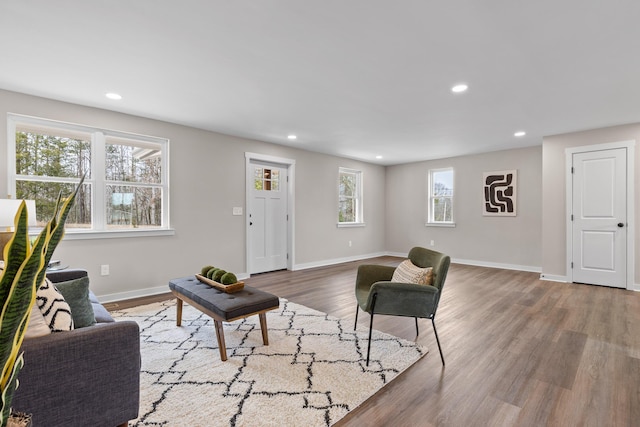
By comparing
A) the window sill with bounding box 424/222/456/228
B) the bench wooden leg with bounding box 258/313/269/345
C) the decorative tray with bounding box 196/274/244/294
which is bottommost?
the bench wooden leg with bounding box 258/313/269/345

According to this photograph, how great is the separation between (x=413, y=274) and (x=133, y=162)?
12.0 feet

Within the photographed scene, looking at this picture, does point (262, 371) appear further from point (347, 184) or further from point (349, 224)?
point (347, 184)

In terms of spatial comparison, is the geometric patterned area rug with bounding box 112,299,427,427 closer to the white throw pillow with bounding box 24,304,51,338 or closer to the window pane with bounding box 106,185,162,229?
the white throw pillow with bounding box 24,304,51,338

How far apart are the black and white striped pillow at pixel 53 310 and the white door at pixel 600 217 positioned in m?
5.91

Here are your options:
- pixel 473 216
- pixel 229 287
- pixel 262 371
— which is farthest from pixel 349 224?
pixel 262 371

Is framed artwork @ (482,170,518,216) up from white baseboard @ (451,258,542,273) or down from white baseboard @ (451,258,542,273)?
up

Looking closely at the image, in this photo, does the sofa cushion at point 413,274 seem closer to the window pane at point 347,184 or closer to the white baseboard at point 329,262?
the white baseboard at point 329,262

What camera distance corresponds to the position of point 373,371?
6.72ft

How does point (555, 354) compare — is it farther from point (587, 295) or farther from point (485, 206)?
point (485, 206)

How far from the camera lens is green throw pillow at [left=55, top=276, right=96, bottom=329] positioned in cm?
158

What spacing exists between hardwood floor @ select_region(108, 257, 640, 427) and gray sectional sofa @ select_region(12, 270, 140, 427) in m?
1.06

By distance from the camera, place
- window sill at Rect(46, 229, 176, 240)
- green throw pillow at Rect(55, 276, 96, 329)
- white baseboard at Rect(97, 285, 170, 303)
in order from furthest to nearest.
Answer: white baseboard at Rect(97, 285, 170, 303), window sill at Rect(46, 229, 176, 240), green throw pillow at Rect(55, 276, 96, 329)

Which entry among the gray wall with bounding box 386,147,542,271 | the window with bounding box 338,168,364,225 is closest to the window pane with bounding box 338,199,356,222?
the window with bounding box 338,168,364,225

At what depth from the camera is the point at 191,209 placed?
169 inches
